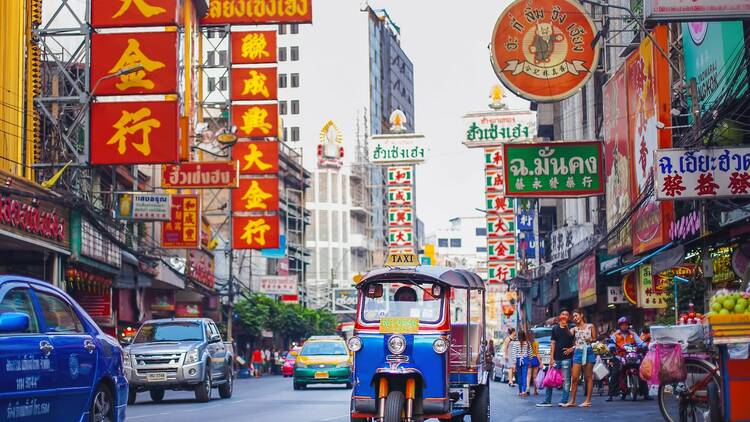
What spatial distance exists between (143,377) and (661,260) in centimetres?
1201

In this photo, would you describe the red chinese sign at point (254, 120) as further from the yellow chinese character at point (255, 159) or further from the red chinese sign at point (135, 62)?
the red chinese sign at point (135, 62)

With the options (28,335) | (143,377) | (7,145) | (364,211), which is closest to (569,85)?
(143,377)

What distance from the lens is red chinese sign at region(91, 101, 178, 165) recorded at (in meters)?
30.8

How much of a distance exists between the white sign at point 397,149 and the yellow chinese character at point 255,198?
124 feet

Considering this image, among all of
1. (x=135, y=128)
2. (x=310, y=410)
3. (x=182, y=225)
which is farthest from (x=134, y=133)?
(x=182, y=225)

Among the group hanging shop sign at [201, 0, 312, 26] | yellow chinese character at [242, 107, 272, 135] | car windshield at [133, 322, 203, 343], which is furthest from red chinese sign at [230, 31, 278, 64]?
car windshield at [133, 322, 203, 343]

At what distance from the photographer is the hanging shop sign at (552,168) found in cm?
2803

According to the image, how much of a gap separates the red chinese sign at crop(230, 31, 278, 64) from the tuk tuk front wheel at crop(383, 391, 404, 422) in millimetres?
36107

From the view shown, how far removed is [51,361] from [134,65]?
21.2 metres

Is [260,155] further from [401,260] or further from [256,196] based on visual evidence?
[401,260]

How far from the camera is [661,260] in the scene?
27.5m

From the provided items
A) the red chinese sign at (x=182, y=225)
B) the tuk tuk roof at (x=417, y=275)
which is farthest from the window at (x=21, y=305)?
the red chinese sign at (x=182, y=225)

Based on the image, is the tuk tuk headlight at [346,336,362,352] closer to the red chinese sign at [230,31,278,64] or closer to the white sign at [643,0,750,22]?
the white sign at [643,0,750,22]

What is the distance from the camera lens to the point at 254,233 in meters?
52.0
